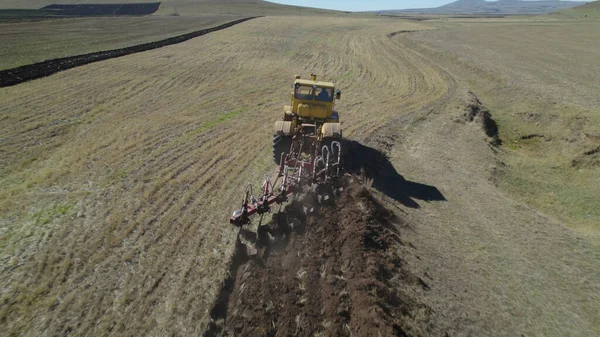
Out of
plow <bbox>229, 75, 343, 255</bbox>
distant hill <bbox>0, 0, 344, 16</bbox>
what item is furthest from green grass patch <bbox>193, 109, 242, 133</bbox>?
distant hill <bbox>0, 0, 344, 16</bbox>

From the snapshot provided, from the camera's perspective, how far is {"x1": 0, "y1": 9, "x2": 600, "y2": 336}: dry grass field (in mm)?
6258

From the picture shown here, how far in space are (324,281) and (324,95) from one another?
694 centimetres

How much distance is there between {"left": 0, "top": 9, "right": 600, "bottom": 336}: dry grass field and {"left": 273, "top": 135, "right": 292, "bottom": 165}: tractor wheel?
2.07 feet

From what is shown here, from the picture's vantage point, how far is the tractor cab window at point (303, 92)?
11.6 metres

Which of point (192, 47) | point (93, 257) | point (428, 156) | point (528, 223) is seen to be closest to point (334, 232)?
point (93, 257)

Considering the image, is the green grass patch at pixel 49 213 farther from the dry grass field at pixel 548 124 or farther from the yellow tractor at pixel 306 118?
the dry grass field at pixel 548 124

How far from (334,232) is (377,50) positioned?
33.3 m

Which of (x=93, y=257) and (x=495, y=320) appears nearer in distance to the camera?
(x=495, y=320)

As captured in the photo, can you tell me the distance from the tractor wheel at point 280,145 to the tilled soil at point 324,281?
139 inches

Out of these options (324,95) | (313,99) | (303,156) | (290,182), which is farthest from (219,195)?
(324,95)

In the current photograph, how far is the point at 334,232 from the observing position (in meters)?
7.44

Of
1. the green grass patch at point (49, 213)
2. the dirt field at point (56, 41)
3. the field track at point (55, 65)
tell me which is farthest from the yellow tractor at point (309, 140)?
the dirt field at point (56, 41)

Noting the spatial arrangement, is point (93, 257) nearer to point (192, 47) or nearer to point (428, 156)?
point (428, 156)

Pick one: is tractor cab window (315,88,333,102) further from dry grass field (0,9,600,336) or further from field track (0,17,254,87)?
field track (0,17,254,87)
